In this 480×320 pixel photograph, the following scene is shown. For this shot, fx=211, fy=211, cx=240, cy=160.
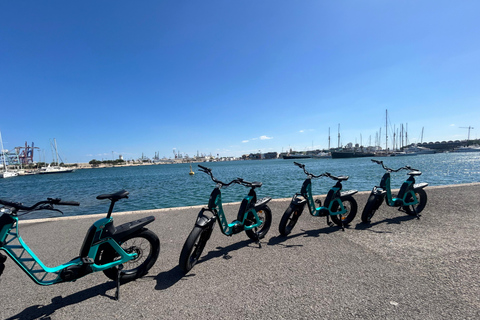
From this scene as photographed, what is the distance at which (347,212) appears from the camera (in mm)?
5129

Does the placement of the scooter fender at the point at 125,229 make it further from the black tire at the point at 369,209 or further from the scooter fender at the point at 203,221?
the black tire at the point at 369,209

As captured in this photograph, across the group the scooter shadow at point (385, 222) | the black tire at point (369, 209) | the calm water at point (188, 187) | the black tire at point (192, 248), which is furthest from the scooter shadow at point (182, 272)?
the calm water at point (188, 187)

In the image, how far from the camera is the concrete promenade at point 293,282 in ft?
7.75

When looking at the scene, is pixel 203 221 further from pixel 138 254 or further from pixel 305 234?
pixel 305 234

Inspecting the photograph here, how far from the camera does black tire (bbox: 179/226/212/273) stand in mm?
3088

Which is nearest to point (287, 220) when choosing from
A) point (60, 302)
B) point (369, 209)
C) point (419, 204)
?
point (369, 209)

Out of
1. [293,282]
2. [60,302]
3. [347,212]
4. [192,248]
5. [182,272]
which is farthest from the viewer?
[347,212]

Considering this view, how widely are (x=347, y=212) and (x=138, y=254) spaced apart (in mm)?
4582

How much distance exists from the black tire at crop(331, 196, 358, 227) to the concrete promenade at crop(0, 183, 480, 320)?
303mm

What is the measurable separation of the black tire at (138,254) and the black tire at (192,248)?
1.70 feet

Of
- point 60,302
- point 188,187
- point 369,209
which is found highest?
point 369,209

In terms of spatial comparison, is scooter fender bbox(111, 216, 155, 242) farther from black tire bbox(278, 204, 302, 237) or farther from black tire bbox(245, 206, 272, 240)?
black tire bbox(278, 204, 302, 237)

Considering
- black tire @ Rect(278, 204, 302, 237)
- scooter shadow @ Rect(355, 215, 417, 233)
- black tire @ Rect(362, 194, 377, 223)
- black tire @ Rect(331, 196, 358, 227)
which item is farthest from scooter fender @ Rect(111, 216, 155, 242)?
black tire @ Rect(362, 194, 377, 223)

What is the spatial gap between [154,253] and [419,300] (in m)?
3.50
